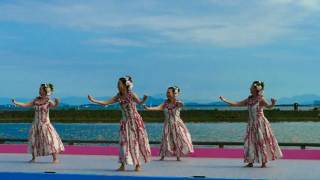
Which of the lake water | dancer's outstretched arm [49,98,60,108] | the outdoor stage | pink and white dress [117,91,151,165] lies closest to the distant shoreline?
the lake water

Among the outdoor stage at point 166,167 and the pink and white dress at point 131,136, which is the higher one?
the pink and white dress at point 131,136

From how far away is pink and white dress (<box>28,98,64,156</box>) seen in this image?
13492 millimetres

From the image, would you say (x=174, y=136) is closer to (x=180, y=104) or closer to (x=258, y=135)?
(x=180, y=104)

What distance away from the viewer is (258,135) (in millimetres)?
12758

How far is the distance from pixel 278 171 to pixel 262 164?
81cm

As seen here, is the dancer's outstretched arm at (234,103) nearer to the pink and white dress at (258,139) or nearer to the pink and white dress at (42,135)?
the pink and white dress at (258,139)

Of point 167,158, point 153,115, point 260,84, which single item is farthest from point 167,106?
point 153,115

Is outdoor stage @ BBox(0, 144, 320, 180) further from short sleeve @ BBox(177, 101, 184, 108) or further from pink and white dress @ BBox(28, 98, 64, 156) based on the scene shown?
short sleeve @ BBox(177, 101, 184, 108)

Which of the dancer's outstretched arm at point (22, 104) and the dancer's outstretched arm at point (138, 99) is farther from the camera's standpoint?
the dancer's outstretched arm at point (22, 104)

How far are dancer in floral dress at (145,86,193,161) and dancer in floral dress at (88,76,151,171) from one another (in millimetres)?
2078

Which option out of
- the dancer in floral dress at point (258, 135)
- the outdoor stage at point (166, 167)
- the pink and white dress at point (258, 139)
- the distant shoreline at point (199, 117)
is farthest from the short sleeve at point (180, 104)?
the distant shoreline at point (199, 117)

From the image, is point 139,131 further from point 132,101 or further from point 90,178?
point 90,178

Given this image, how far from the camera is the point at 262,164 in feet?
41.7

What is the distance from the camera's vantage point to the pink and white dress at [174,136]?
46.4ft
